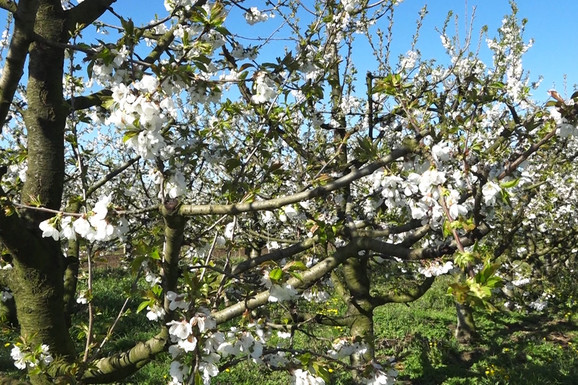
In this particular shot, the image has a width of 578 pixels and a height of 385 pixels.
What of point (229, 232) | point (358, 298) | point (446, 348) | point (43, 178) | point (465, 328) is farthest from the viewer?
point (465, 328)

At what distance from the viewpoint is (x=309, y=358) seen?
1.92m

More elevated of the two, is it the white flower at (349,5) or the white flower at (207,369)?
the white flower at (349,5)

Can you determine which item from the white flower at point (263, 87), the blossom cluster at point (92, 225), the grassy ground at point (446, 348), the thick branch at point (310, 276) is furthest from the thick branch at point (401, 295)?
the blossom cluster at point (92, 225)

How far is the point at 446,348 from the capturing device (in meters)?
6.89

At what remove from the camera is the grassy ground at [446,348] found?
5613 millimetres

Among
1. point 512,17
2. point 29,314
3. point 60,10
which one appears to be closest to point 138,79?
point 60,10

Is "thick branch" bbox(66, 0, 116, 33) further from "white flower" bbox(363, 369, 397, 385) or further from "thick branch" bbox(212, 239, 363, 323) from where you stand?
"white flower" bbox(363, 369, 397, 385)

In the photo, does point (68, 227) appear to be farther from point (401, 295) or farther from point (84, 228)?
point (401, 295)

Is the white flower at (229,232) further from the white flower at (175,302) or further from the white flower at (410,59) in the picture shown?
the white flower at (410,59)

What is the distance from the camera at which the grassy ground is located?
5613mm

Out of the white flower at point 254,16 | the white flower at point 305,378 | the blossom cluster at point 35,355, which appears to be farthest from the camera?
the white flower at point 254,16

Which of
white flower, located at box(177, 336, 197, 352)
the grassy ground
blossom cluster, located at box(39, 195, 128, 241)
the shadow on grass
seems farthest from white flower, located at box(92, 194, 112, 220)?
the shadow on grass

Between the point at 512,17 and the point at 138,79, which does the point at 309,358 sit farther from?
the point at 512,17

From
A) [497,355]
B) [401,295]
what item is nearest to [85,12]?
[401,295]
